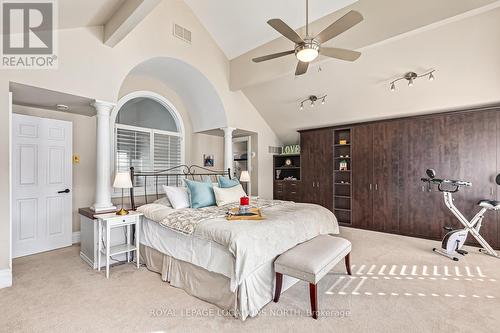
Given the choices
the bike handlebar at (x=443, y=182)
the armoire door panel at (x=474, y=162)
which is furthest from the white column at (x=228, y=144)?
the armoire door panel at (x=474, y=162)

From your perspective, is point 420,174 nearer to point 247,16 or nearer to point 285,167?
Answer: point 285,167

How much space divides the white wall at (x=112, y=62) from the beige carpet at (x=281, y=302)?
0.78 metres

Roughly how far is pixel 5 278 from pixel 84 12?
3.20 m

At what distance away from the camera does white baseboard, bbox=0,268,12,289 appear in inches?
105

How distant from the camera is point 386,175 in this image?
508 centimetres

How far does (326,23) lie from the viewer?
3.65 meters

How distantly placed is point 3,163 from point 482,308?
17.4 ft

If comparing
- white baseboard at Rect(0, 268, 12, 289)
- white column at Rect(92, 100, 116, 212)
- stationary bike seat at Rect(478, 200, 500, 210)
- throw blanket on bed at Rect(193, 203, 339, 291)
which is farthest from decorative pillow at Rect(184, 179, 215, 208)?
stationary bike seat at Rect(478, 200, 500, 210)

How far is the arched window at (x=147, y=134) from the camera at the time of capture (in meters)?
4.70

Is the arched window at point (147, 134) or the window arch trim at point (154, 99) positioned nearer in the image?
the window arch trim at point (154, 99)

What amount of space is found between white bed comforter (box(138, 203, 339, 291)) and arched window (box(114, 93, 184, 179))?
207 centimetres

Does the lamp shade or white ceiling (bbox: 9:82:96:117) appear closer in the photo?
white ceiling (bbox: 9:82:96:117)

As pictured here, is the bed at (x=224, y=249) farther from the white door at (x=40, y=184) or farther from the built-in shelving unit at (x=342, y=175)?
the built-in shelving unit at (x=342, y=175)

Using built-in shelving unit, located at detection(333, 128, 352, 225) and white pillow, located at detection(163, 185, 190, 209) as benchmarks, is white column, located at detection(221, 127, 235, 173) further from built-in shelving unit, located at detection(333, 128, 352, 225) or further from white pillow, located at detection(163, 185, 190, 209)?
built-in shelving unit, located at detection(333, 128, 352, 225)
